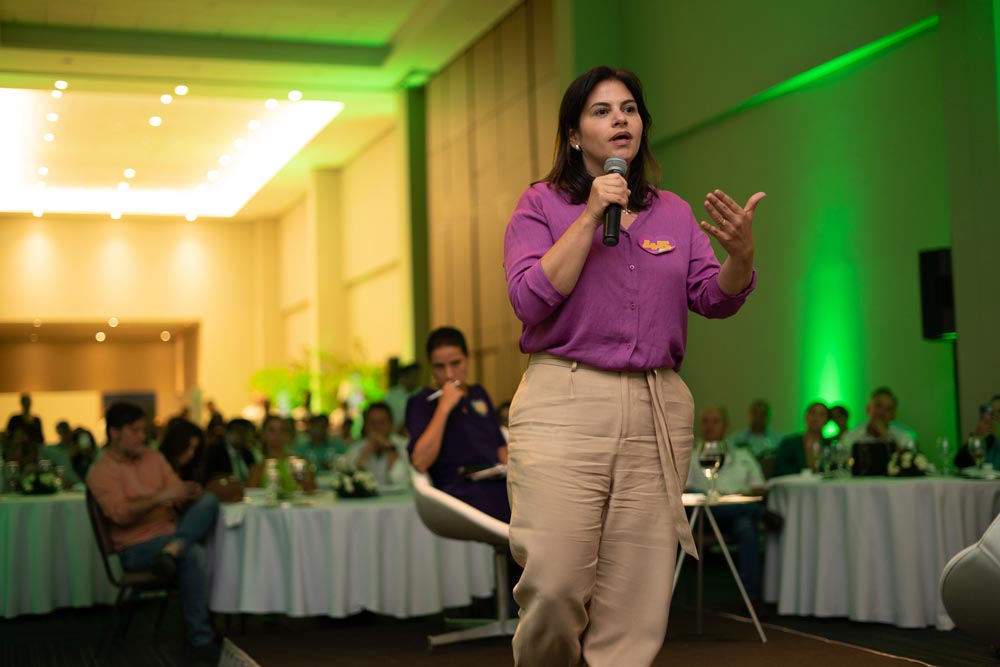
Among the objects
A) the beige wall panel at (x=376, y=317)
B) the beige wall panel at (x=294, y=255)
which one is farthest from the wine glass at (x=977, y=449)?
the beige wall panel at (x=294, y=255)

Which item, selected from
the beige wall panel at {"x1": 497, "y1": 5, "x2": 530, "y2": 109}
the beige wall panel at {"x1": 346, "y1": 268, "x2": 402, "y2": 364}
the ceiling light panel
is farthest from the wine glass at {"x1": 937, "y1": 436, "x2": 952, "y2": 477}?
the beige wall panel at {"x1": 346, "y1": 268, "x2": 402, "y2": 364}

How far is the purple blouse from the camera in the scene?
2115 millimetres

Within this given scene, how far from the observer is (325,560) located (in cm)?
542

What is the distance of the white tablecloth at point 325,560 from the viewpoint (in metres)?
5.36

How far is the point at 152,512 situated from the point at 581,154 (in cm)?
380

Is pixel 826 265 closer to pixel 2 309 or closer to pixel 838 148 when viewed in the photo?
pixel 838 148

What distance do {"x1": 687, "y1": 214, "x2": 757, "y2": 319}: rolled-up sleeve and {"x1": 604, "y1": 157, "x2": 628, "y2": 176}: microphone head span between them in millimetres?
278

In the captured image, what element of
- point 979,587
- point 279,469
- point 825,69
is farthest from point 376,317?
point 979,587

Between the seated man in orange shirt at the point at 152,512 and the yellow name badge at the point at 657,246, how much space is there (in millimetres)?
3636

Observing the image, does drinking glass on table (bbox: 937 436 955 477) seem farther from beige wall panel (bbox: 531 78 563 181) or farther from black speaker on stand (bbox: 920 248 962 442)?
beige wall panel (bbox: 531 78 563 181)

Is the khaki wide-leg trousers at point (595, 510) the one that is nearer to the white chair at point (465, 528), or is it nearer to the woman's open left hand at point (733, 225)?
the woman's open left hand at point (733, 225)

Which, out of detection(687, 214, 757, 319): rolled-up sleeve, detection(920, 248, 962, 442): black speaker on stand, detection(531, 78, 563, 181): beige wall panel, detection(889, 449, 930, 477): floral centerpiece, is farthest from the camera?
detection(531, 78, 563, 181): beige wall panel

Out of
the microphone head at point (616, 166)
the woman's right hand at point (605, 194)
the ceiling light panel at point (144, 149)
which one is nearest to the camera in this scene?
the woman's right hand at point (605, 194)

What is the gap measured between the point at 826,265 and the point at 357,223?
11.2 m
